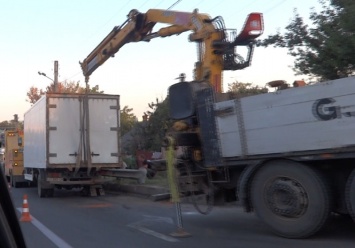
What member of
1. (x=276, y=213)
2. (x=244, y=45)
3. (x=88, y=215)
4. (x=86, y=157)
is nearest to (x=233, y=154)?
(x=276, y=213)

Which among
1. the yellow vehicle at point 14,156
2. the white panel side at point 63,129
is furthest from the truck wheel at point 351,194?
the yellow vehicle at point 14,156

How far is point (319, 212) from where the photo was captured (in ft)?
25.1

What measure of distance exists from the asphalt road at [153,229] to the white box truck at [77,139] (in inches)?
112

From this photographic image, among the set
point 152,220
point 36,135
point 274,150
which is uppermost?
point 36,135

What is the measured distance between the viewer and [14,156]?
77.7ft

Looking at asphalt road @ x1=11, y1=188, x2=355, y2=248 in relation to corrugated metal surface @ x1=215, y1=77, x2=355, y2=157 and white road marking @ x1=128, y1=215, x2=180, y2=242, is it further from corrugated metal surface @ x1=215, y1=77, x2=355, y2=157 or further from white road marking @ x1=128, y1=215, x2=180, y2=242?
corrugated metal surface @ x1=215, y1=77, x2=355, y2=157

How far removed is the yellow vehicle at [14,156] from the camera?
2339 centimetres

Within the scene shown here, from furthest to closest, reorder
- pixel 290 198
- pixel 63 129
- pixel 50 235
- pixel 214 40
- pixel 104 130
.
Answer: pixel 104 130 → pixel 63 129 → pixel 214 40 → pixel 50 235 → pixel 290 198

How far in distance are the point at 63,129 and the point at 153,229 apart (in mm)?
8002

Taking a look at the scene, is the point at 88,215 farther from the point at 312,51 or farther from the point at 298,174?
the point at 312,51

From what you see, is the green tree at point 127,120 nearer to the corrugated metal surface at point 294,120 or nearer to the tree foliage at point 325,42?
the tree foliage at point 325,42

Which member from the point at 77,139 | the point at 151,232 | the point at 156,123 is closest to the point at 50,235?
the point at 151,232

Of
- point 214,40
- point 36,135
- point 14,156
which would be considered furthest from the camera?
point 14,156

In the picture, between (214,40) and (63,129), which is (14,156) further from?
(214,40)
